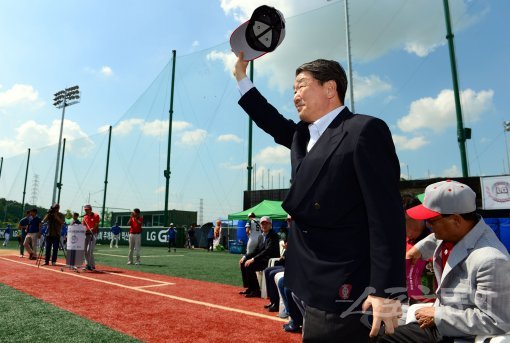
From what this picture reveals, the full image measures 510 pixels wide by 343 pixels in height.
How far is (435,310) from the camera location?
6.81 ft

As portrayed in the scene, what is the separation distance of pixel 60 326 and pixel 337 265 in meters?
4.62

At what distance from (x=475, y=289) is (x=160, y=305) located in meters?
5.28

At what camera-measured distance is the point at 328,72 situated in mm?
1695

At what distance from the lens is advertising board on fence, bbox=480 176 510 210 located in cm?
1430

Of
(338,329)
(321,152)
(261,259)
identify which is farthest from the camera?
(261,259)

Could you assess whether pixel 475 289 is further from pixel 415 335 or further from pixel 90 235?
pixel 90 235

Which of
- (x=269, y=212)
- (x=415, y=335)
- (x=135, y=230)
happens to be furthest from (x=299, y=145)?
(x=269, y=212)

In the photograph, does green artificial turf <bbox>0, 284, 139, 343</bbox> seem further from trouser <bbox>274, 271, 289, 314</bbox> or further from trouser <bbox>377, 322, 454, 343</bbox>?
trouser <bbox>377, 322, 454, 343</bbox>

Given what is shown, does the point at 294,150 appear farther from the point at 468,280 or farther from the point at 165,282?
the point at 165,282

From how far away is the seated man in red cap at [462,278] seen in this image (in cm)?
183

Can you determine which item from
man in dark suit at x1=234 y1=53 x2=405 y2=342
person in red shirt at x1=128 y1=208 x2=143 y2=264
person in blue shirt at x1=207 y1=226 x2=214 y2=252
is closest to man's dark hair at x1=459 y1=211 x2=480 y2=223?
man in dark suit at x1=234 y1=53 x2=405 y2=342

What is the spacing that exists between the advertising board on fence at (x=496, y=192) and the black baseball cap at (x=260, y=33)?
15.8 meters

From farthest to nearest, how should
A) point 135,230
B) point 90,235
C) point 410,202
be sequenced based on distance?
point 135,230 → point 90,235 → point 410,202

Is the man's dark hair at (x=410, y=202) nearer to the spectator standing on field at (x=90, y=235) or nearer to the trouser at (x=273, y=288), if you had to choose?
the trouser at (x=273, y=288)
